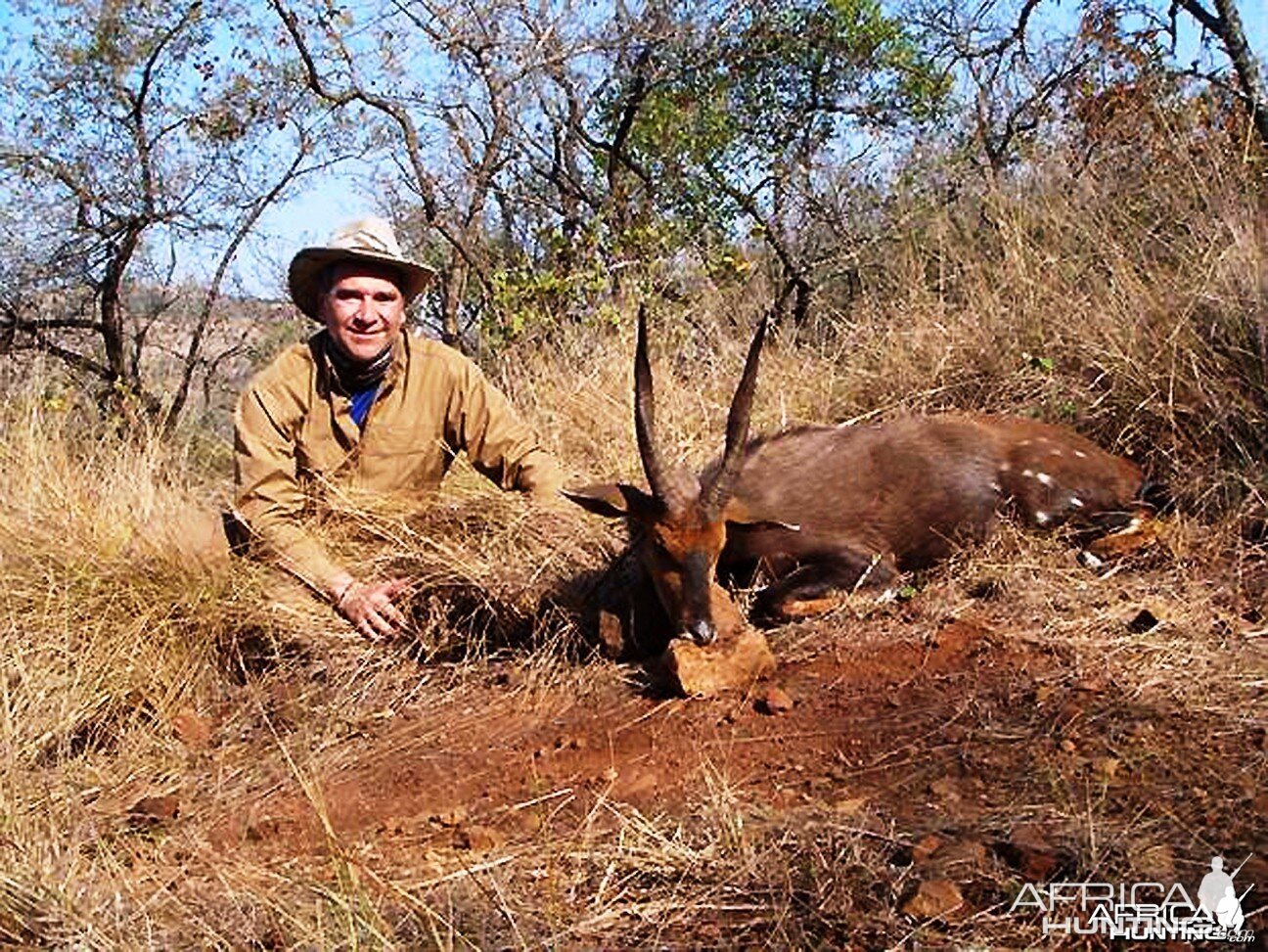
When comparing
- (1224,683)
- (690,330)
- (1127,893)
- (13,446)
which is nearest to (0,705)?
(13,446)

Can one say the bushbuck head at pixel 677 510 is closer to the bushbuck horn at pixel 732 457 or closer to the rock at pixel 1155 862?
Result: the bushbuck horn at pixel 732 457

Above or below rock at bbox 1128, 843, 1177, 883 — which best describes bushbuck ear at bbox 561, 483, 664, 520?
above

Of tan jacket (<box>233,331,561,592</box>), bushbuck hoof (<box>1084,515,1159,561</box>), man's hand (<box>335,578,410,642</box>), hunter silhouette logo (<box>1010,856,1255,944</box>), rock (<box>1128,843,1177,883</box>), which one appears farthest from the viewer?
tan jacket (<box>233,331,561,592</box>)

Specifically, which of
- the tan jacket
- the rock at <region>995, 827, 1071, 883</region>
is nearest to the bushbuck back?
the tan jacket

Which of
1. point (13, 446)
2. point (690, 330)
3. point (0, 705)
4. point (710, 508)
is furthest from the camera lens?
point (690, 330)

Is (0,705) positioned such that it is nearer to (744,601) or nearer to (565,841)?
(565,841)

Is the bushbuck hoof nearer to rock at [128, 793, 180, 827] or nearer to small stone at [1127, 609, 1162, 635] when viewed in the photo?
small stone at [1127, 609, 1162, 635]

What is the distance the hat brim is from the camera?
5320mm

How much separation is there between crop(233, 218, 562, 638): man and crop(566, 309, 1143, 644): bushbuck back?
721 millimetres

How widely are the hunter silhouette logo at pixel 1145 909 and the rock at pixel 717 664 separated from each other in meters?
1.56

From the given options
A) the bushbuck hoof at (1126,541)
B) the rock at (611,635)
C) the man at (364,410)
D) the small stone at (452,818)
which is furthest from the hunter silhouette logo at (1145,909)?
the man at (364,410)

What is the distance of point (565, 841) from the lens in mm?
2945

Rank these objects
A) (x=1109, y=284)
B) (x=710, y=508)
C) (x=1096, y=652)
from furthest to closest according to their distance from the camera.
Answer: (x=1109, y=284)
(x=710, y=508)
(x=1096, y=652)

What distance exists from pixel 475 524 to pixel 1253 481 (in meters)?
2.91
